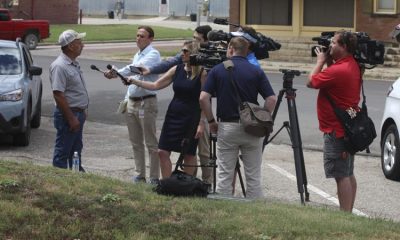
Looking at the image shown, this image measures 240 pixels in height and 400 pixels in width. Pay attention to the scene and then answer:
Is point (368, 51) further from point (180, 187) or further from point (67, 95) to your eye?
point (67, 95)

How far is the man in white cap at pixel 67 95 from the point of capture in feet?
26.9

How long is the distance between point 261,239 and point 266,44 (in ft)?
9.56

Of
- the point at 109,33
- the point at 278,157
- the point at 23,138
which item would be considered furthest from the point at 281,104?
the point at 109,33

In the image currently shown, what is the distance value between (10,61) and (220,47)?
→ 567cm

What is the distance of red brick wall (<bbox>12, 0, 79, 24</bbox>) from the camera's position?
53156mm

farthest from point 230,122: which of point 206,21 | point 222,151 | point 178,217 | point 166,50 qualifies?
point 206,21

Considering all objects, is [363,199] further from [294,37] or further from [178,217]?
[294,37]

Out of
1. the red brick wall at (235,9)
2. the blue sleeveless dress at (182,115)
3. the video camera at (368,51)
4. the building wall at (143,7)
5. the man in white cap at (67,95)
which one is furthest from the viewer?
the building wall at (143,7)

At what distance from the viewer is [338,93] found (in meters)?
7.07

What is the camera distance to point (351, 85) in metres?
7.07

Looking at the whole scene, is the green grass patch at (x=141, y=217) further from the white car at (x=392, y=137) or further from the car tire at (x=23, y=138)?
the car tire at (x=23, y=138)

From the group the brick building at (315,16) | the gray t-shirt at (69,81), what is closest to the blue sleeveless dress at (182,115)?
the gray t-shirt at (69,81)

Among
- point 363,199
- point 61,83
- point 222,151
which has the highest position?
point 61,83

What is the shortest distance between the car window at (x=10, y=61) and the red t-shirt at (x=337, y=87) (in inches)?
255
